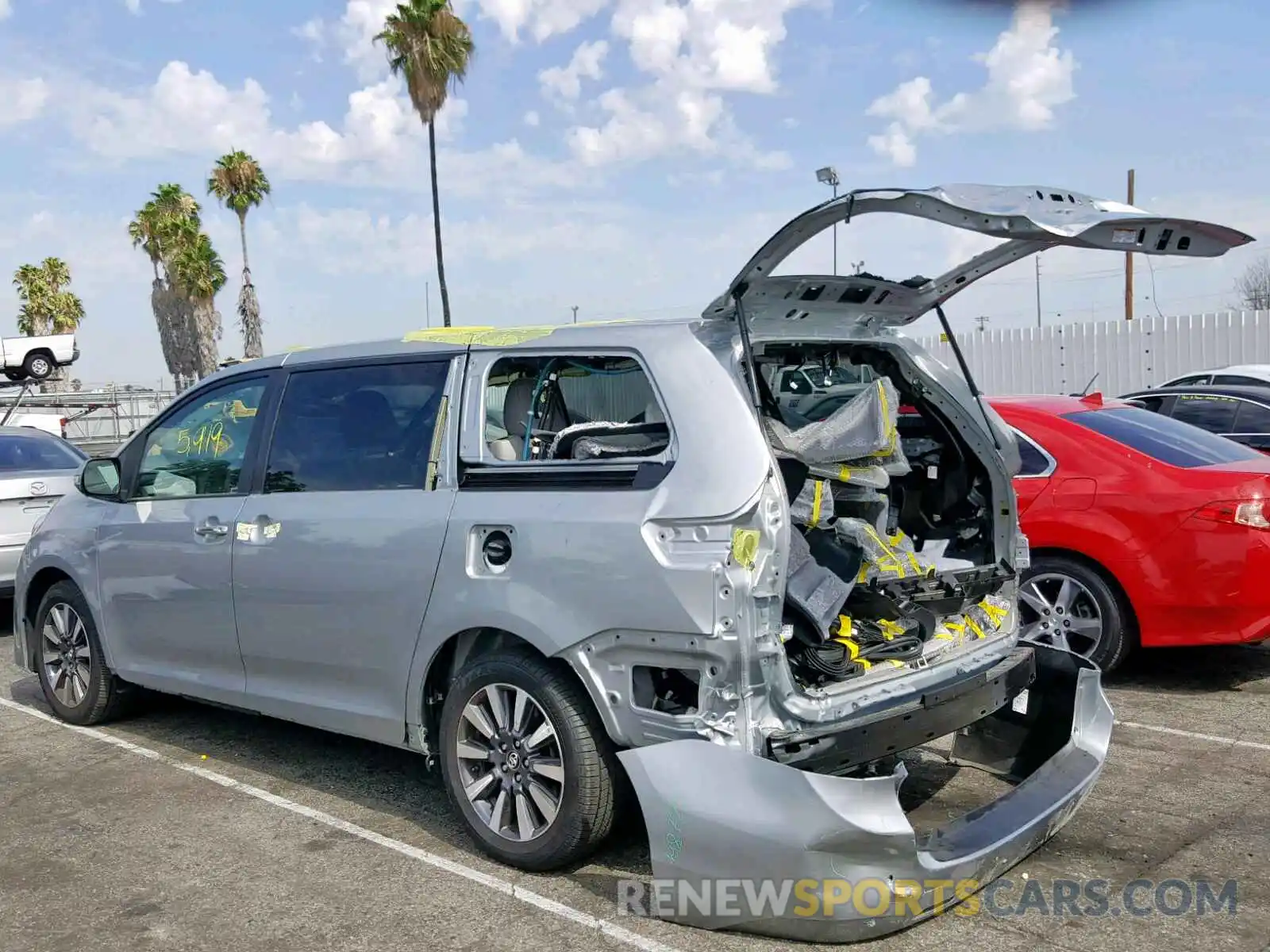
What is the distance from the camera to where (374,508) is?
14.6ft

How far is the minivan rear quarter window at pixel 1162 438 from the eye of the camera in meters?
6.25

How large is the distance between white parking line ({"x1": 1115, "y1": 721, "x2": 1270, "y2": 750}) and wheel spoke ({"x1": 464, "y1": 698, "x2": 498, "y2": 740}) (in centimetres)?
322

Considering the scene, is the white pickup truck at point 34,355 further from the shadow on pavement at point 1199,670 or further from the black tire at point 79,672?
the shadow on pavement at point 1199,670

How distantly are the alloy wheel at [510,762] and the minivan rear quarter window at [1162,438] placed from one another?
392 centimetres

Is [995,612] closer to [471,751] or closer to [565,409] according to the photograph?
[565,409]

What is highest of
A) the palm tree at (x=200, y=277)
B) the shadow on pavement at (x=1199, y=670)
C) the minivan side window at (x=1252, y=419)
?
the palm tree at (x=200, y=277)

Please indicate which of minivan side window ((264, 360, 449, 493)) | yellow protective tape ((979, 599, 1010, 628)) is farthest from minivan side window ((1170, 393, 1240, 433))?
minivan side window ((264, 360, 449, 493))

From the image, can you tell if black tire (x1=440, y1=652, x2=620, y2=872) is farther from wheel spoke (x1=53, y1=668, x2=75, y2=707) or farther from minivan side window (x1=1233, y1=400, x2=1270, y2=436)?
minivan side window (x1=1233, y1=400, x2=1270, y2=436)

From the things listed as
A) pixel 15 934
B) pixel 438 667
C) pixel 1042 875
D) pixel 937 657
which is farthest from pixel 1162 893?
pixel 15 934

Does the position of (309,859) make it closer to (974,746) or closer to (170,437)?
(170,437)

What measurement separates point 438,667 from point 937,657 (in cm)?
181

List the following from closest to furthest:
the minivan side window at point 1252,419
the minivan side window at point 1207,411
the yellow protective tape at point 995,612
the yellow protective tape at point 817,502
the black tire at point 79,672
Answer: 1. the yellow protective tape at point 817,502
2. the yellow protective tape at point 995,612
3. the black tire at point 79,672
4. the minivan side window at point 1252,419
5. the minivan side window at point 1207,411

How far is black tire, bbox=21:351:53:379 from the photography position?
23.1 meters

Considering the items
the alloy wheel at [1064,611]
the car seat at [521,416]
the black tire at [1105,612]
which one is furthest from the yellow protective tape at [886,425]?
the black tire at [1105,612]
